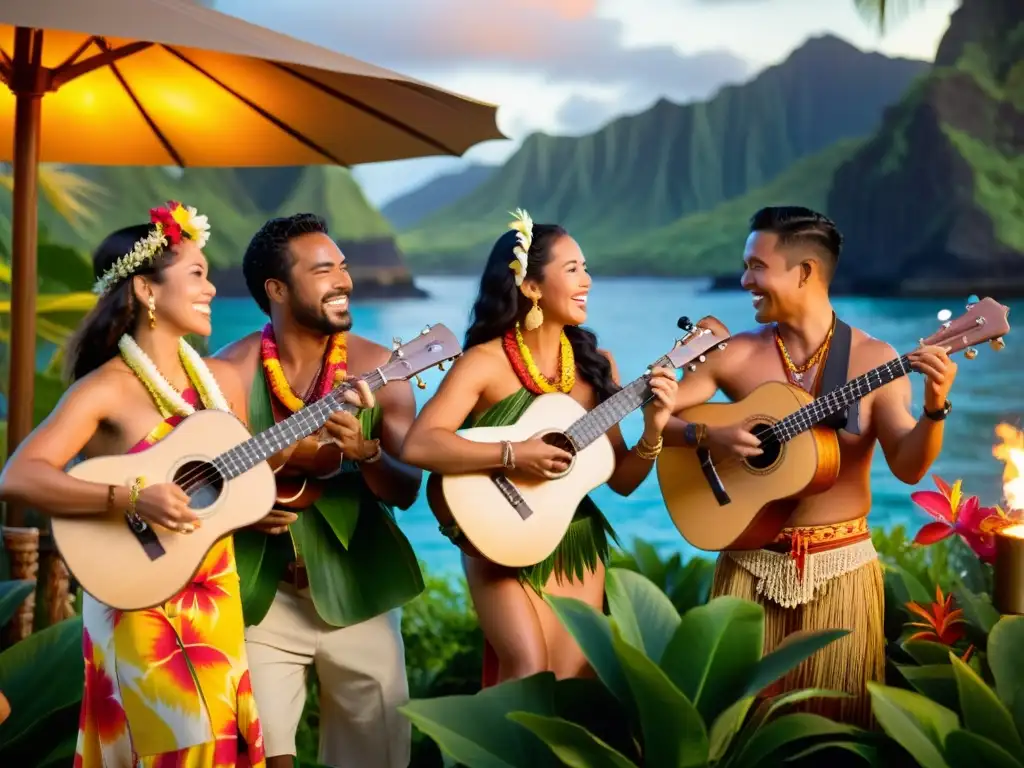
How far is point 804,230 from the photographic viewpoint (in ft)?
10.7

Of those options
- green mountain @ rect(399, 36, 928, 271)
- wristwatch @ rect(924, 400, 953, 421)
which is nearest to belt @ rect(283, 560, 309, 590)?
wristwatch @ rect(924, 400, 953, 421)

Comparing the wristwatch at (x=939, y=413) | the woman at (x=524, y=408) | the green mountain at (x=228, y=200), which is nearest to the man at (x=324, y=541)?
the woman at (x=524, y=408)

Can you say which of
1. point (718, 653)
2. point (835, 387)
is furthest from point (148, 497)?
point (835, 387)

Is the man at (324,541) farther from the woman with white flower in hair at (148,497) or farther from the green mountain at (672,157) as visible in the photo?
the green mountain at (672,157)

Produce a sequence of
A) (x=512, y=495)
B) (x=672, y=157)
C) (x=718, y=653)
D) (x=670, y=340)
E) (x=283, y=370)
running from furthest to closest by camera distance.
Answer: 1. (x=672, y=157)
2. (x=670, y=340)
3. (x=283, y=370)
4. (x=512, y=495)
5. (x=718, y=653)

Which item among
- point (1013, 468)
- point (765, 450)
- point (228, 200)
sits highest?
point (228, 200)

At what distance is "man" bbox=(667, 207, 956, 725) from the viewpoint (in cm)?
318

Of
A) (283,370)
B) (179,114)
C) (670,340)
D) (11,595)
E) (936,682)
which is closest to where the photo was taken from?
(936,682)

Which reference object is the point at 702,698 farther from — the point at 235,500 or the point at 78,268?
the point at 78,268

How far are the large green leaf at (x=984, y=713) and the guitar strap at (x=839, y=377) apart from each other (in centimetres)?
62

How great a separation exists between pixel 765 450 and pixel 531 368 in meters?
0.60

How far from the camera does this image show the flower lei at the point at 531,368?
3195 mm

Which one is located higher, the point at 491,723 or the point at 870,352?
the point at 870,352

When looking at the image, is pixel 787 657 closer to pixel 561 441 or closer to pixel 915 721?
pixel 915 721
